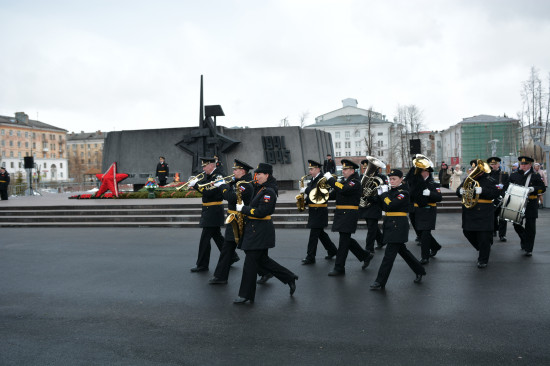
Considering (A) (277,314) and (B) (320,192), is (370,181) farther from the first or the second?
(A) (277,314)

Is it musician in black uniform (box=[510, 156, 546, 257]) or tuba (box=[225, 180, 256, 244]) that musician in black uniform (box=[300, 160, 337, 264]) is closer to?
tuba (box=[225, 180, 256, 244])

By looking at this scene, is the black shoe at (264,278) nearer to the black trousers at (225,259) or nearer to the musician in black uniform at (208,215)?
the black trousers at (225,259)

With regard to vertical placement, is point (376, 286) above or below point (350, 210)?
below

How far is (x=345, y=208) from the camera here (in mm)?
7508

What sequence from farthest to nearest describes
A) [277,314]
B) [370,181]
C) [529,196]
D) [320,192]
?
[529,196]
[370,181]
[320,192]
[277,314]

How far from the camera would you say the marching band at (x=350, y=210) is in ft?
20.0

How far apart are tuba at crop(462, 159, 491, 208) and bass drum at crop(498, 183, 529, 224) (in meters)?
1.25

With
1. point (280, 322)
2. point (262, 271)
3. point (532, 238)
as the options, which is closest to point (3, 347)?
point (280, 322)

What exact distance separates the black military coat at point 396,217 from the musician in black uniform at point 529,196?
360 cm

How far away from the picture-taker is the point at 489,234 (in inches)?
308

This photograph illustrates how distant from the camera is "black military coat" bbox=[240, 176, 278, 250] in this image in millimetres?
5895

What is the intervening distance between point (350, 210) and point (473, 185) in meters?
2.27

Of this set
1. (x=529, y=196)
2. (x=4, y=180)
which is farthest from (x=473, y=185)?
(x=4, y=180)

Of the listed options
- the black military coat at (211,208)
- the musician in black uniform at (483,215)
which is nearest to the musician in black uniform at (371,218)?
the musician in black uniform at (483,215)
